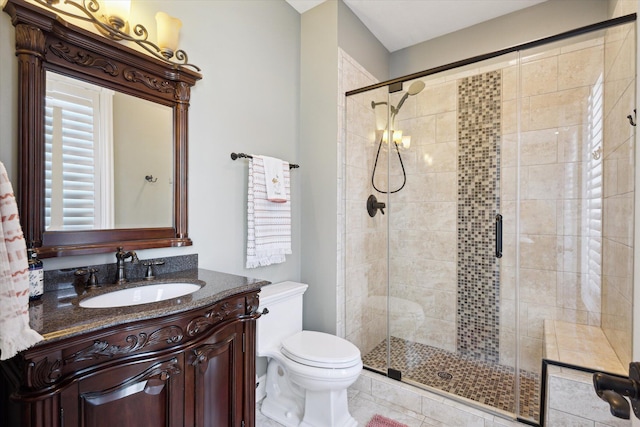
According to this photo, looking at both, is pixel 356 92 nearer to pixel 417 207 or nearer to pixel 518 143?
pixel 417 207

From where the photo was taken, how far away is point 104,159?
1387 mm

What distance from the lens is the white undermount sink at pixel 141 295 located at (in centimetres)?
124

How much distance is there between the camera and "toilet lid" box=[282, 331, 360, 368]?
1.66 m

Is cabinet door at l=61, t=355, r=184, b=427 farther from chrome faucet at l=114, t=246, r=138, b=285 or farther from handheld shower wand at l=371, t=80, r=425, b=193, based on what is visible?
handheld shower wand at l=371, t=80, r=425, b=193

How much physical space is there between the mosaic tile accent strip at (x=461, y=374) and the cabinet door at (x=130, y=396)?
1582 mm

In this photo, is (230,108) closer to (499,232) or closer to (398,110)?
(398,110)

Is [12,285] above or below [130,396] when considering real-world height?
above

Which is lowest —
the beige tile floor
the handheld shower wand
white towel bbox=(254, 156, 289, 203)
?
the beige tile floor

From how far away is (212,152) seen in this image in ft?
5.97

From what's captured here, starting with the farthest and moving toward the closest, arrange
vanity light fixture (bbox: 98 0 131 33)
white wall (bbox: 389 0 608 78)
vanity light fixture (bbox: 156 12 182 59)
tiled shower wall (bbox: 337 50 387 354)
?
1. tiled shower wall (bbox: 337 50 387 354)
2. white wall (bbox: 389 0 608 78)
3. vanity light fixture (bbox: 156 12 182 59)
4. vanity light fixture (bbox: 98 0 131 33)

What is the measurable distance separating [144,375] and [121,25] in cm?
141

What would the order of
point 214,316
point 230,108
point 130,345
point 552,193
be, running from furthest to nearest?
point 552,193, point 230,108, point 214,316, point 130,345

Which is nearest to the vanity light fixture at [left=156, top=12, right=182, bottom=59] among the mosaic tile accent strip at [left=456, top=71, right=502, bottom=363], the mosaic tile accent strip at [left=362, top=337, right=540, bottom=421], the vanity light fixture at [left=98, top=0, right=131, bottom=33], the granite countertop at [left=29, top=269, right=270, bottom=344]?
the vanity light fixture at [left=98, top=0, right=131, bottom=33]

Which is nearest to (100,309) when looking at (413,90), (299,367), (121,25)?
(299,367)
